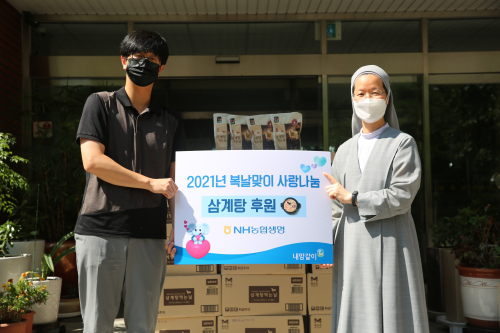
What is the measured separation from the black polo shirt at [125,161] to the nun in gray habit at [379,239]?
2.71ft

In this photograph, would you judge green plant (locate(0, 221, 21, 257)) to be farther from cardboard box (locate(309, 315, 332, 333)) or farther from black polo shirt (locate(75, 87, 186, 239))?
cardboard box (locate(309, 315, 332, 333))

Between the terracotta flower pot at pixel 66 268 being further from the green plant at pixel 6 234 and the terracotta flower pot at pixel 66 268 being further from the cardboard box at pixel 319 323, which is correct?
the cardboard box at pixel 319 323

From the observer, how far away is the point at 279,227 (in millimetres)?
2029

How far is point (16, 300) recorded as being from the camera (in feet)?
10.1

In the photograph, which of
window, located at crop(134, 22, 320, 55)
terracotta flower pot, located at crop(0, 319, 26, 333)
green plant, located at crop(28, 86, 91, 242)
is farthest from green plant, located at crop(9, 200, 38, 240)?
window, located at crop(134, 22, 320, 55)

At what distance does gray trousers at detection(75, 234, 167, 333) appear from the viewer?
176 cm

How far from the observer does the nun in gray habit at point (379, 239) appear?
72.9 inches

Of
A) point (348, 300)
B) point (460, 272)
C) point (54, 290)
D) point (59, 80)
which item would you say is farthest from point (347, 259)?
point (59, 80)

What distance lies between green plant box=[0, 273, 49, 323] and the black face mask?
2.13m

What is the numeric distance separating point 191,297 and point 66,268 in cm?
196

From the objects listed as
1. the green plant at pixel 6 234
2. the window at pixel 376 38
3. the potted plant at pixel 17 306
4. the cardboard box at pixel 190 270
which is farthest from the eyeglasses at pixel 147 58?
the window at pixel 376 38

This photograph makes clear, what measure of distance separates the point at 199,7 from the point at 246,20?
59 cm

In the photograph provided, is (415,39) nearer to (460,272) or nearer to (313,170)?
(460,272)

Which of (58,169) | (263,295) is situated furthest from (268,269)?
(58,169)
